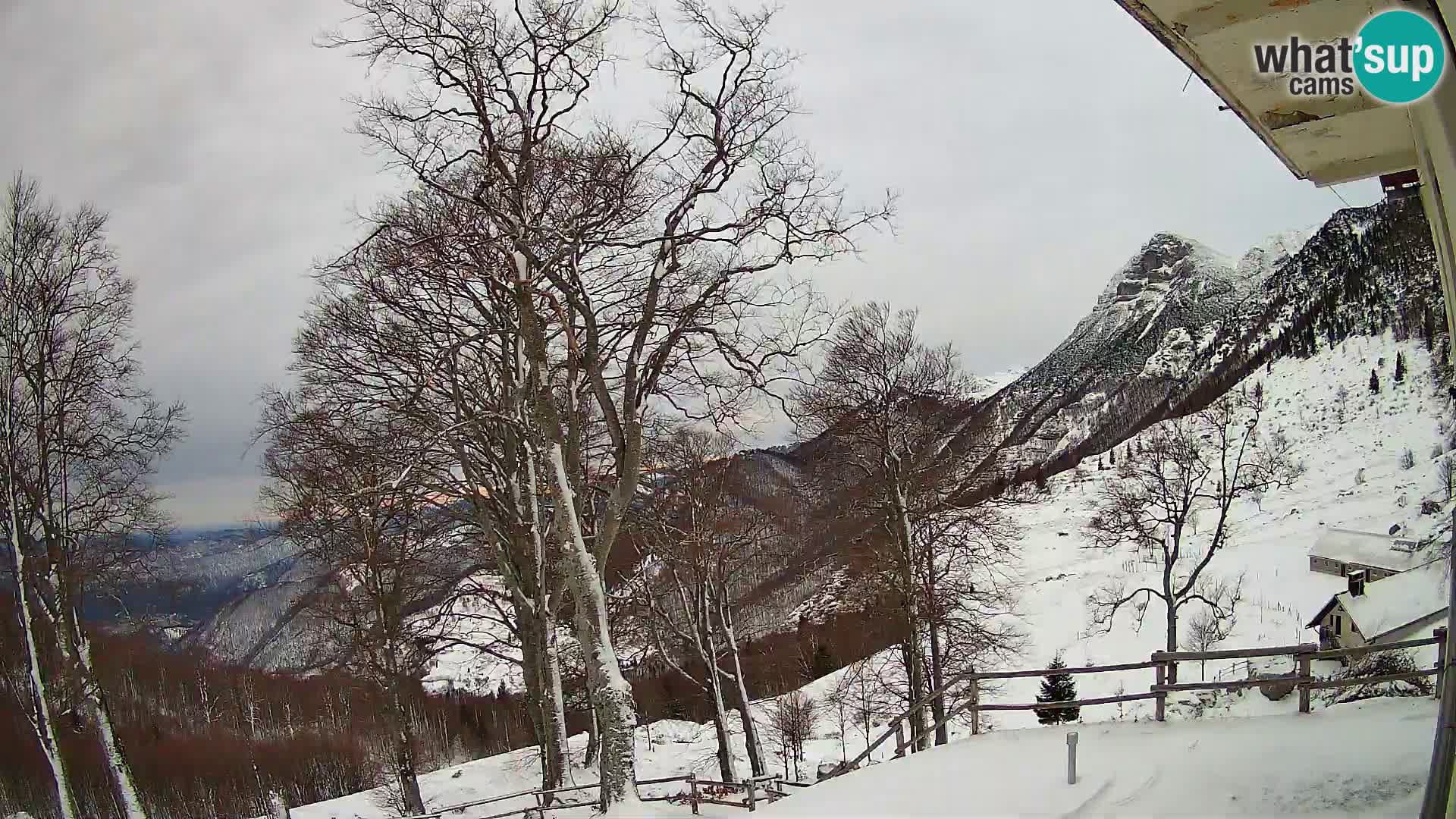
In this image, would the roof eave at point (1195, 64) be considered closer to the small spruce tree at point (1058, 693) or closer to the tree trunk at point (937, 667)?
the tree trunk at point (937, 667)

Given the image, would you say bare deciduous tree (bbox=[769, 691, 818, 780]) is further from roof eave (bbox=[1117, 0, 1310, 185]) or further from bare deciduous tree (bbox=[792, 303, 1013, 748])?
roof eave (bbox=[1117, 0, 1310, 185])

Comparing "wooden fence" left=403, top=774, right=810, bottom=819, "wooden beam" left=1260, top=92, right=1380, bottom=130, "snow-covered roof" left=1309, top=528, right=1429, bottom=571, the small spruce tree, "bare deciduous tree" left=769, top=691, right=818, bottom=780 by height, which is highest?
"wooden beam" left=1260, top=92, right=1380, bottom=130

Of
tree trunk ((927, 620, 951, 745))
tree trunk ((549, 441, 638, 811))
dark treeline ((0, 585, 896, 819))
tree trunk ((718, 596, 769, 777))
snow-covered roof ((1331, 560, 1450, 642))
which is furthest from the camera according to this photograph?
tree trunk ((718, 596, 769, 777))

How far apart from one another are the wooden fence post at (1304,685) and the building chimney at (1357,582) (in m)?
11.5

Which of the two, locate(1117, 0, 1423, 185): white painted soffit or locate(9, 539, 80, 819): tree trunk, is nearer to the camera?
locate(1117, 0, 1423, 185): white painted soffit

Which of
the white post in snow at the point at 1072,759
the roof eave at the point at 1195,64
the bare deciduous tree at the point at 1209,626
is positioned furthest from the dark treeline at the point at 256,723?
the roof eave at the point at 1195,64

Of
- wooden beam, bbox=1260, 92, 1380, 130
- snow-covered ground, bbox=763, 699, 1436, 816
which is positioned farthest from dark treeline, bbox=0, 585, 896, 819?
wooden beam, bbox=1260, 92, 1380, 130

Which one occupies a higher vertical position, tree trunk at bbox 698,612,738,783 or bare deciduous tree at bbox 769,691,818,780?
tree trunk at bbox 698,612,738,783

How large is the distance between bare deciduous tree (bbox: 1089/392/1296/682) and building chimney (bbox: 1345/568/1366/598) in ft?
7.49

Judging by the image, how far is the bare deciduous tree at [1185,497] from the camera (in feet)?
60.4

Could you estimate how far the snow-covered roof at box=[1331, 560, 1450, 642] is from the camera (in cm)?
1355

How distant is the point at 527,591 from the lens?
13.8 metres

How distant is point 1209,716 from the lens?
381 inches

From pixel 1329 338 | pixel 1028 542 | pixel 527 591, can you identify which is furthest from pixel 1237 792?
pixel 1329 338
